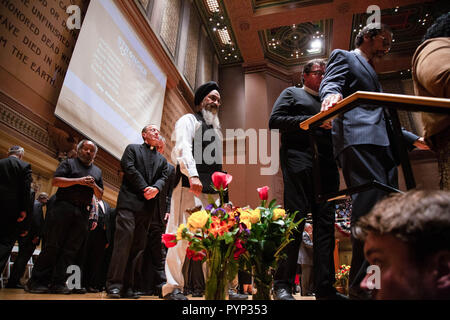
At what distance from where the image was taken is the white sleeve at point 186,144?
1.94m

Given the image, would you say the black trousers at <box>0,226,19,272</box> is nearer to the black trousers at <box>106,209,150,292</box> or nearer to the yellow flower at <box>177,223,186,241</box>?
the black trousers at <box>106,209,150,292</box>

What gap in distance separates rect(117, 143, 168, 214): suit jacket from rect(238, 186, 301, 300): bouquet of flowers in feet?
4.76

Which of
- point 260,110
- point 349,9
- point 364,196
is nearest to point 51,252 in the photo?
point 364,196

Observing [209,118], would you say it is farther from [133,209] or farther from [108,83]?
[108,83]

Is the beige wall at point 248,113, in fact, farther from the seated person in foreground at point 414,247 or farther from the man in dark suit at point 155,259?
the seated person in foreground at point 414,247

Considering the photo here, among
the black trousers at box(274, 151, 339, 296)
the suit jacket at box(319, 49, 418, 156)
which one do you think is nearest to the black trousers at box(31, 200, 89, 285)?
the black trousers at box(274, 151, 339, 296)

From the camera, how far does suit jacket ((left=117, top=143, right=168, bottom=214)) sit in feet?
7.78

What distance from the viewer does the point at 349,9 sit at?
22.6 ft

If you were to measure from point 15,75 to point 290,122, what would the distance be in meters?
2.82

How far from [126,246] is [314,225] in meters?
1.40

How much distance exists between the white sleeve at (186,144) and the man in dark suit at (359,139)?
0.91 m

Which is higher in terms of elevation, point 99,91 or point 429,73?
point 99,91

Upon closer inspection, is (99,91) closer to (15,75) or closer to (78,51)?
(78,51)

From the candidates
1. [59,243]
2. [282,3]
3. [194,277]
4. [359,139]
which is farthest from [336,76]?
[282,3]
